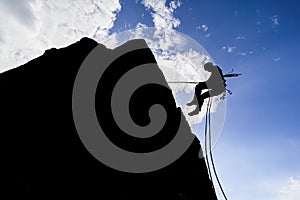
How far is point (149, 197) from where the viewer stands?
7062mm

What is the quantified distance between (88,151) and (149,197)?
7.43 feet

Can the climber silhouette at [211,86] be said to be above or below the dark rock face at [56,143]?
above

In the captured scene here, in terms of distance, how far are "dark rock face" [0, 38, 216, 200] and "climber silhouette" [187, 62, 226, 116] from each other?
5.31 m

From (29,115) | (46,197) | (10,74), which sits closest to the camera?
(46,197)

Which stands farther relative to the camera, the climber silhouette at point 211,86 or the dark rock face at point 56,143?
the climber silhouette at point 211,86

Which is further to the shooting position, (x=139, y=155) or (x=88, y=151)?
(x=139, y=155)

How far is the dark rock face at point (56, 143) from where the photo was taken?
5906 millimetres

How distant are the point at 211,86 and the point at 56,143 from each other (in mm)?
9536

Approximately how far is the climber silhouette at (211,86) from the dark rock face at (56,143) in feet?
17.4

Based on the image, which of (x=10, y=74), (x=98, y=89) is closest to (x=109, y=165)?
(x=98, y=89)

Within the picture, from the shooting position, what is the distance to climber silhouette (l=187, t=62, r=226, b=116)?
13.5 metres

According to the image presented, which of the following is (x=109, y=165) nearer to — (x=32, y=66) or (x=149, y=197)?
(x=149, y=197)

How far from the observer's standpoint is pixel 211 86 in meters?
13.5

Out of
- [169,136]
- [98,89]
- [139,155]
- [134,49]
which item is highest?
[134,49]
